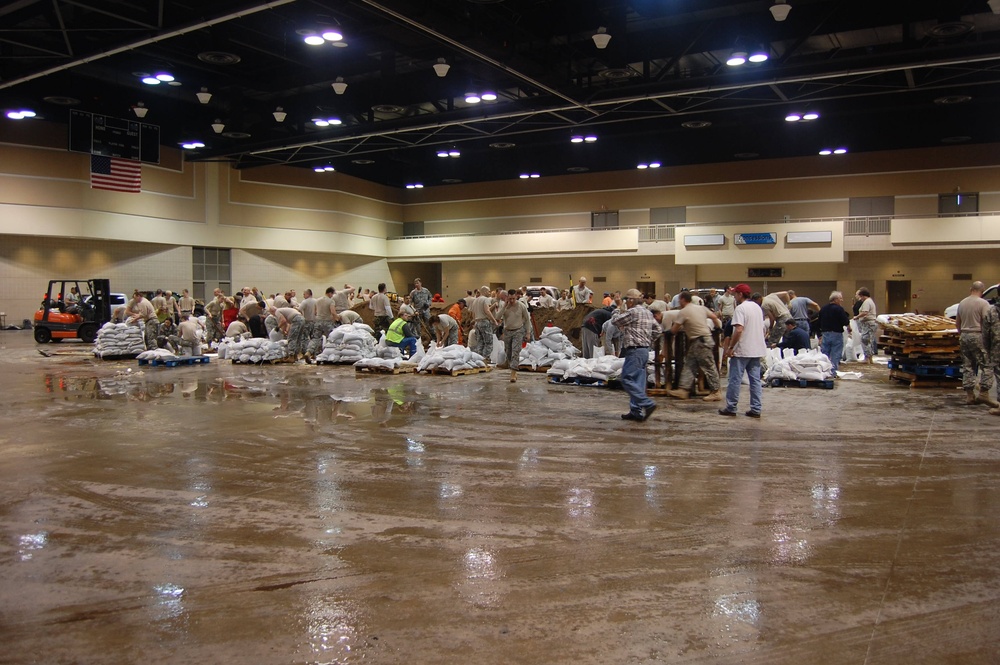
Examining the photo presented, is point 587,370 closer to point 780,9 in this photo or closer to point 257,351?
point 780,9

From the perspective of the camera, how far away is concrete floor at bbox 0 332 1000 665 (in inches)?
125

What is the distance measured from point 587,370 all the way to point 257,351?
811 cm

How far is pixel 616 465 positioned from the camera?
6445mm

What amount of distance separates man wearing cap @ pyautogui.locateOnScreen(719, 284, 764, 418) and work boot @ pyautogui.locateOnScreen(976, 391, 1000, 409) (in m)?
3.49

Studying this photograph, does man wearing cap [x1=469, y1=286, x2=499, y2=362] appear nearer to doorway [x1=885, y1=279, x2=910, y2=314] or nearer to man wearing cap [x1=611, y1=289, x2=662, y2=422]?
man wearing cap [x1=611, y1=289, x2=662, y2=422]

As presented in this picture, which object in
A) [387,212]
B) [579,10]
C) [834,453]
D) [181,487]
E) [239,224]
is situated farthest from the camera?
[387,212]

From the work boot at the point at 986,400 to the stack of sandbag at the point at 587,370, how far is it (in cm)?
528

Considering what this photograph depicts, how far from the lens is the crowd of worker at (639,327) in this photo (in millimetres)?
8914

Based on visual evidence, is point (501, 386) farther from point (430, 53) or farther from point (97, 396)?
point (430, 53)

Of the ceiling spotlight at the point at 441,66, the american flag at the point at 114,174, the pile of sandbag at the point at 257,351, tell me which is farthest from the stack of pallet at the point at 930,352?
the american flag at the point at 114,174

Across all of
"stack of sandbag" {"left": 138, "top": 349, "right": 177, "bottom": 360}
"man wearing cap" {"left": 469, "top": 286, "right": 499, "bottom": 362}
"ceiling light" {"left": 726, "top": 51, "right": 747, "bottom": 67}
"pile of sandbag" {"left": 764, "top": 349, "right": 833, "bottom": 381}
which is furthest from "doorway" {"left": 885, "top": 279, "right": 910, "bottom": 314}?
"stack of sandbag" {"left": 138, "top": 349, "right": 177, "bottom": 360}

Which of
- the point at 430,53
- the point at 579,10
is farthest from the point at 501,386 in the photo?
the point at 430,53

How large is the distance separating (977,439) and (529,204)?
94.7 feet

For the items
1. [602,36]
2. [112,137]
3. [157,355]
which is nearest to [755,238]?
[602,36]
